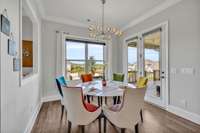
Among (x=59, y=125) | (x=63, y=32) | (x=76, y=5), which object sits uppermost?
(x=76, y=5)

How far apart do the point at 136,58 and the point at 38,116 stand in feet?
12.2

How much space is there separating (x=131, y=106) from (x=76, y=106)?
0.83 meters

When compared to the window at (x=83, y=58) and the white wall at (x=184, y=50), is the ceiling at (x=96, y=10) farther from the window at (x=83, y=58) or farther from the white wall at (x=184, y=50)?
the window at (x=83, y=58)

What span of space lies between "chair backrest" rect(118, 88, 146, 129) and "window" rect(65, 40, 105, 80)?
10.9ft

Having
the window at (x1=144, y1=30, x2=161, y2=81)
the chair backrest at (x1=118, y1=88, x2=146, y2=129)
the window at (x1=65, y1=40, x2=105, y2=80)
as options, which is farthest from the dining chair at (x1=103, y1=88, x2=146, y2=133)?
the window at (x1=65, y1=40, x2=105, y2=80)

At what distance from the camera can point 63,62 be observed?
4695 mm

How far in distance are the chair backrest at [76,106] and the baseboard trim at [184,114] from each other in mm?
2308

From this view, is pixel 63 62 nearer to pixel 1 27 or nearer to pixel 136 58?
pixel 136 58

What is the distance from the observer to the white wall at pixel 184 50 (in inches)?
108

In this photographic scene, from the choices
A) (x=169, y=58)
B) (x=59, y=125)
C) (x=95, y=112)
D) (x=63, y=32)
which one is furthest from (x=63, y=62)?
(x=169, y=58)

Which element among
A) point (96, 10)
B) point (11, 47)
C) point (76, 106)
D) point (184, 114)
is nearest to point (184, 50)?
point (184, 114)

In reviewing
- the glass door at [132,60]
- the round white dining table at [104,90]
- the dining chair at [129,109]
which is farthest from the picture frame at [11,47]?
the glass door at [132,60]

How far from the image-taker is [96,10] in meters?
3.84

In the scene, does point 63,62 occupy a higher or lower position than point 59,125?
higher
